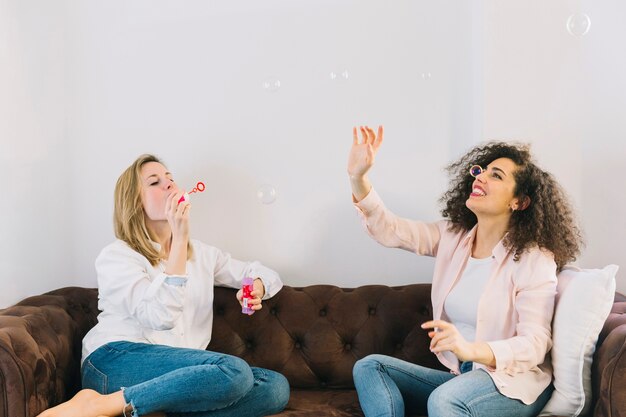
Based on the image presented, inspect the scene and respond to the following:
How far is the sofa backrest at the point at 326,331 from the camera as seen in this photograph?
8.27 feet

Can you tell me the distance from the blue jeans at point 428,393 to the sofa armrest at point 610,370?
172 mm

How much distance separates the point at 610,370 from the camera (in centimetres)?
184

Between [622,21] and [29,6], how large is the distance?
88.5 inches

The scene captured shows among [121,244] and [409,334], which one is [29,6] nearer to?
[121,244]

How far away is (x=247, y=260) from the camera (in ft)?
9.49

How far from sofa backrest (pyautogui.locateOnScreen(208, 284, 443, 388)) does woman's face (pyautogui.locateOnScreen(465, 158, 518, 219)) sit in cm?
46

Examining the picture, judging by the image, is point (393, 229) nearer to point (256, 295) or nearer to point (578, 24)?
point (256, 295)

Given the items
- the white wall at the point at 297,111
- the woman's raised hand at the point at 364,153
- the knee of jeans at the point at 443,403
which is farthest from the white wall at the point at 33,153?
the knee of jeans at the point at 443,403

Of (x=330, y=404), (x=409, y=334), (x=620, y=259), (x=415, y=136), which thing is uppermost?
(x=415, y=136)

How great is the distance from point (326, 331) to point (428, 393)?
1.62 feet

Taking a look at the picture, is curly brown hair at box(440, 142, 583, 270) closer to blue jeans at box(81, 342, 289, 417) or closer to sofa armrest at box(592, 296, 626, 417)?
sofa armrest at box(592, 296, 626, 417)

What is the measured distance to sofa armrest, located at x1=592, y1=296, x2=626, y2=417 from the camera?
181 cm

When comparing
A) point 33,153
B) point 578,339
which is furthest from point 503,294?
point 33,153

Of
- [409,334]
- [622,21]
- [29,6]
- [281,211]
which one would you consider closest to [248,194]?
[281,211]
